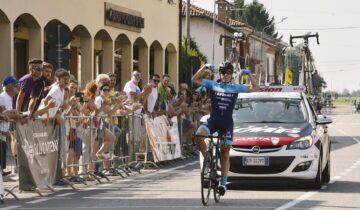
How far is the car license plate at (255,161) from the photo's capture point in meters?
16.9

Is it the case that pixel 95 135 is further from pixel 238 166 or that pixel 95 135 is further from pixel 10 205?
pixel 10 205

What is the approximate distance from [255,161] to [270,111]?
1.90 metres

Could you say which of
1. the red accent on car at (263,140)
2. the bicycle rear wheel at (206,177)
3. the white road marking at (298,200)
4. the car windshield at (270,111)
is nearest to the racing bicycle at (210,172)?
the bicycle rear wheel at (206,177)

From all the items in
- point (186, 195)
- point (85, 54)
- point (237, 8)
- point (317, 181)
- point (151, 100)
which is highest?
point (237, 8)

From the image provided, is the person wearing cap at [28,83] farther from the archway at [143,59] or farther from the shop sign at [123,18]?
the archway at [143,59]

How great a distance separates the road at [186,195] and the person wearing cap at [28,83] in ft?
5.69

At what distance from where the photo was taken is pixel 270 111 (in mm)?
18609

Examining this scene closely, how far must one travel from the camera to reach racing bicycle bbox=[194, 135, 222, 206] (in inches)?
569

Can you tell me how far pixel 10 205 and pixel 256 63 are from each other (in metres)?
105

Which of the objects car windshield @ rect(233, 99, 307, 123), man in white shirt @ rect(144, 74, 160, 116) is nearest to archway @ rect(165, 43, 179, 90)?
man in white shirt @ rect(144, 74, 160, 116)

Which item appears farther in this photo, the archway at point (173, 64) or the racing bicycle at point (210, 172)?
the archway at point (173, 64)

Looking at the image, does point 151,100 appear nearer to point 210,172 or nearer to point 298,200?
point 298,200

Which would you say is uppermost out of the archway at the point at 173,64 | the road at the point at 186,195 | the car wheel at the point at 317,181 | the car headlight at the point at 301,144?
the archway at the point at 173,64

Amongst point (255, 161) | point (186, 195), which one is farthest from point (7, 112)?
point (255, 161)
